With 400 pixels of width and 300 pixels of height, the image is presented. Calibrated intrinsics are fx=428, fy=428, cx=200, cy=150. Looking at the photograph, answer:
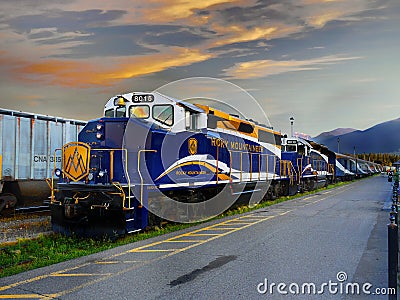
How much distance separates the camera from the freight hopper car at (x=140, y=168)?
9594 millimetres

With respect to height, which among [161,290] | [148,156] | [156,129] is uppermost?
[156,129]

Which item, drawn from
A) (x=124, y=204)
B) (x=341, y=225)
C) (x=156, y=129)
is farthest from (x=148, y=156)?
(x=341, y=225)

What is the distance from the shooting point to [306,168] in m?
27.8

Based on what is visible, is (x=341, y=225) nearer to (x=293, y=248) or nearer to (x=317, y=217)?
(x=317, y=217)

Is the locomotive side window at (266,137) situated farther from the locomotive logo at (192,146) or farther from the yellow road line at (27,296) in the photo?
the yellow road line at (27,296)

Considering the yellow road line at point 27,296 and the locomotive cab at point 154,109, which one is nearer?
the yellow road line at point 27,296

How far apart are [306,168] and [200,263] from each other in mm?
21373

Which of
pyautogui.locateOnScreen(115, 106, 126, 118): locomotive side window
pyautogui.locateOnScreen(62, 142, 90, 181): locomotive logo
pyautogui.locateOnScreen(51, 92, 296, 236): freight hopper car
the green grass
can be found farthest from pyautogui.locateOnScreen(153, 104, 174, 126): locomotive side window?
the green grass

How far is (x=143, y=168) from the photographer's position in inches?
407

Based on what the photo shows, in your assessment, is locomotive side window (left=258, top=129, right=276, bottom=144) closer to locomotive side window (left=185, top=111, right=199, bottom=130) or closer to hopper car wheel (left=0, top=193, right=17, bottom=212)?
locomotive side window (left=185, top=111, right=199, bottom=130)

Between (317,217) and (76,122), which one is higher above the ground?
(76,122)

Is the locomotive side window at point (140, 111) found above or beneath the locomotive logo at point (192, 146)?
above

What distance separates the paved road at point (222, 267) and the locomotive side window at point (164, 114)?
A: 2895mm

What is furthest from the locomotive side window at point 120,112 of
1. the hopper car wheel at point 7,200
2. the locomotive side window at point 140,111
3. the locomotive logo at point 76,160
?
the hopper car wheel at point 7,200
